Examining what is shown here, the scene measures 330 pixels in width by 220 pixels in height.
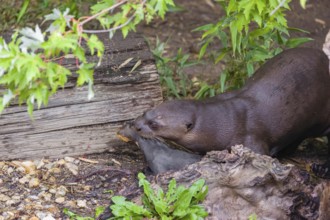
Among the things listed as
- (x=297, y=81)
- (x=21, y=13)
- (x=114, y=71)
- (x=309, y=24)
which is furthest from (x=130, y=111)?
(x=309, y=24)

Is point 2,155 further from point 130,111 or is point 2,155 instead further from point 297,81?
point 297,81

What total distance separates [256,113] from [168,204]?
3.07 ft

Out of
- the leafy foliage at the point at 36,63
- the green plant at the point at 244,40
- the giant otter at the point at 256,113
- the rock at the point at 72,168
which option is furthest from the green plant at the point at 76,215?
the green plant at the point at 244,40

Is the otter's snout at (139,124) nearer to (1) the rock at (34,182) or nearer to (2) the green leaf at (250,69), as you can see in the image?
(1) the rock at (34,182)

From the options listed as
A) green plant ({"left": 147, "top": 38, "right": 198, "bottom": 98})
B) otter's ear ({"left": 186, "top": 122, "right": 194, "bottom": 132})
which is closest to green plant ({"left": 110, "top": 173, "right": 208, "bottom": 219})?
otter's ear ({"left": 186, "top": 122, "right": 194, "bottom": 132})

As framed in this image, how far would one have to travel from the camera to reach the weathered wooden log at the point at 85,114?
12.7 feet

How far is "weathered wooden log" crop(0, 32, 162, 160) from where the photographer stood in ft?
12.7

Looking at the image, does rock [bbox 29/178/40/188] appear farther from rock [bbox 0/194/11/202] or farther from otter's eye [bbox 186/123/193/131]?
otter's eye [bbox 186/123/193/131]

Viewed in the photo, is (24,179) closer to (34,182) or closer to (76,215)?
(34,182)

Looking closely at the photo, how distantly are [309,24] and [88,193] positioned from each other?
2.94 metres

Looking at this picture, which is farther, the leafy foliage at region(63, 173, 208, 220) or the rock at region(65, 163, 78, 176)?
the rock at region(65, 163, 78, 176)

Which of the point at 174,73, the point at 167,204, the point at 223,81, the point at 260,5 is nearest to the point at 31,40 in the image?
the point at 167,204

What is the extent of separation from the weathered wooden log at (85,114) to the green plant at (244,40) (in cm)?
45

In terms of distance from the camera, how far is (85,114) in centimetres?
393
